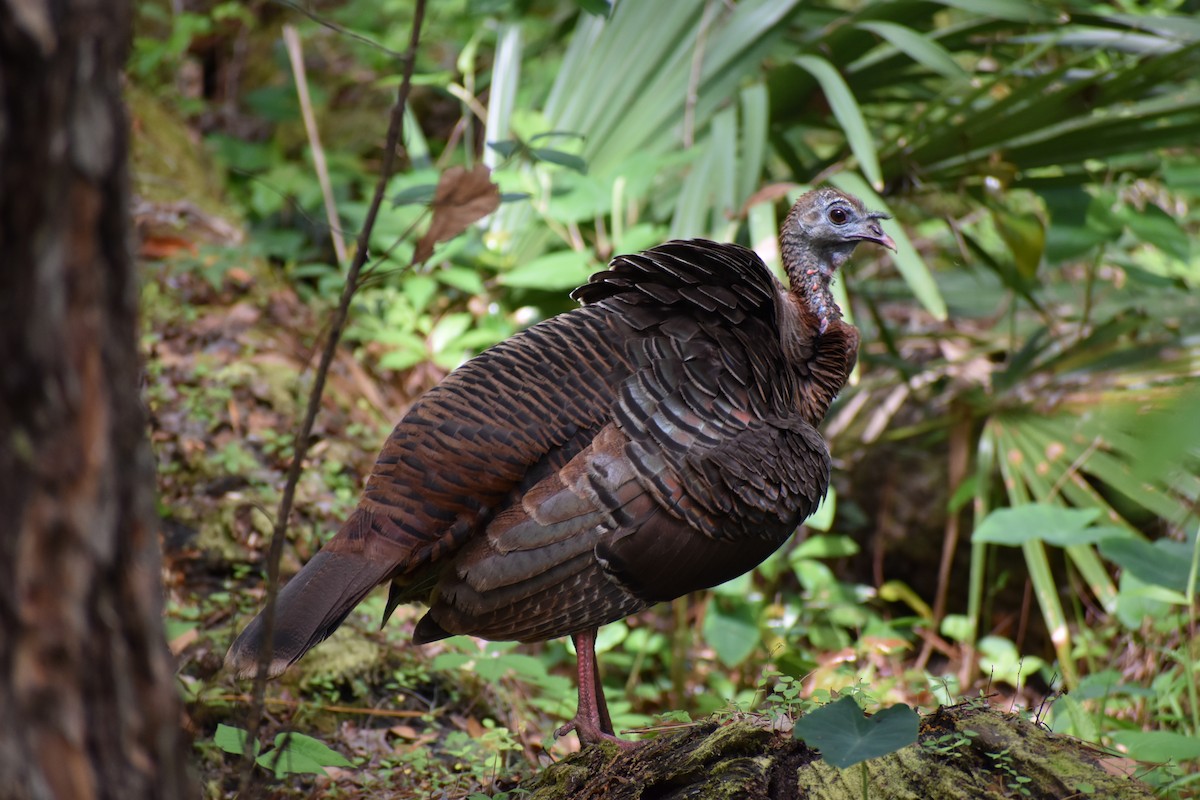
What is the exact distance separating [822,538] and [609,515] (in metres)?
2.78

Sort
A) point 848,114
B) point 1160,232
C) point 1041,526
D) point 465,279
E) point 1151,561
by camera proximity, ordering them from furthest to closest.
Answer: point 465,279 < point 1160,232 < point 848,114 < point 1041,526 < point 1151,561

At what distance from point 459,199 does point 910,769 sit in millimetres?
1746

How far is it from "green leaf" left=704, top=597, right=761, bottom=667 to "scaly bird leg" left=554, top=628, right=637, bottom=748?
1.60 m

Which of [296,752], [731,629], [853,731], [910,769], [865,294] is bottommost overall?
[731,629]

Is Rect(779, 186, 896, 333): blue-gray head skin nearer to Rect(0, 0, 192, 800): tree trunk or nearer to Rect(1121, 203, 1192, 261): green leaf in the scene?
Rect(1121, 203, 1192, 261): green leaf

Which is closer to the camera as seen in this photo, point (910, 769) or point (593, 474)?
point (910, 769)

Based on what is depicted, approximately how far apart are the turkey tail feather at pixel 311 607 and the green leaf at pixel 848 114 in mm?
2708

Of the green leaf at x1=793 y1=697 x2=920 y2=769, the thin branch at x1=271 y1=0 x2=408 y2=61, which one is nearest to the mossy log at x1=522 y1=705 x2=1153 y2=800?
the green leaf at x1=793 y1=697 x2=920 y2=769

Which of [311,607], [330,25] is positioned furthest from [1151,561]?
[330,25]

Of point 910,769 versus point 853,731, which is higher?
point 853,731

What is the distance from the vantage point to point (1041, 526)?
4.14 meters

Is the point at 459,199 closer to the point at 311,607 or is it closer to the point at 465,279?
the point at 311,607

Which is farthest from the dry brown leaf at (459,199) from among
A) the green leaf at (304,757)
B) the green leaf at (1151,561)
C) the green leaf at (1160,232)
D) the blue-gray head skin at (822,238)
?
the green leaf at (1160,232)

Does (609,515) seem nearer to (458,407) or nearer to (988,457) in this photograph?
(458,407)
